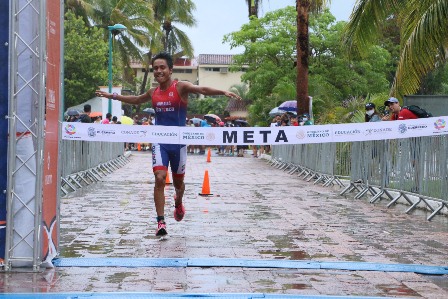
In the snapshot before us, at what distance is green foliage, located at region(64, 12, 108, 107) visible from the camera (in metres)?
52.0

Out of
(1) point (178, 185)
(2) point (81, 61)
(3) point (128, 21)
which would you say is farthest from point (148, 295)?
(3) point (128, 21)

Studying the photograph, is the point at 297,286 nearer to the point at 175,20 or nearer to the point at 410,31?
the point at 410,31

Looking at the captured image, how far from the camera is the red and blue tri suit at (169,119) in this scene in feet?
33.2

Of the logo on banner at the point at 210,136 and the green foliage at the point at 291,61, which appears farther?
the green foliage at the point at 291,61

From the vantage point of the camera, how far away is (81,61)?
5244 cm

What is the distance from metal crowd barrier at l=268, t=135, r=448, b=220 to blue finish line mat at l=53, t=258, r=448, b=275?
4.79m

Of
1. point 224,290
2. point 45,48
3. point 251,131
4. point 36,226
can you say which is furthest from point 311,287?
point 251,131

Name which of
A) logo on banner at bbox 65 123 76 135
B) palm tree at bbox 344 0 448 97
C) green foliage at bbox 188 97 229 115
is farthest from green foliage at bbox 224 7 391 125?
green foliage at bbox 188 97 229 115

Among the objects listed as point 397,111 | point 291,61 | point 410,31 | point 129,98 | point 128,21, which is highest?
point 128,21

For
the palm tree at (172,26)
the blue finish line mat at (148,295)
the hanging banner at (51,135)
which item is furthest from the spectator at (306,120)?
the palm tree at (172,26)

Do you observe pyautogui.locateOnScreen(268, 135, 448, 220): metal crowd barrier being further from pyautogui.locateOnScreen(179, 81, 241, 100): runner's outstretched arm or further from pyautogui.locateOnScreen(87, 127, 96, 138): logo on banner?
pyautogui.locateOnScreen(87, 127, 96, 138): logo on banner

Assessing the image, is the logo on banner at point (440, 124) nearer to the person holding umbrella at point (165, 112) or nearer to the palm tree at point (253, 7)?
the person holding umbrella at point (165, 112)

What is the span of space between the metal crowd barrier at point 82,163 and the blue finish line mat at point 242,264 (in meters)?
6.77

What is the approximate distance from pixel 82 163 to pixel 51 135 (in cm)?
1217
